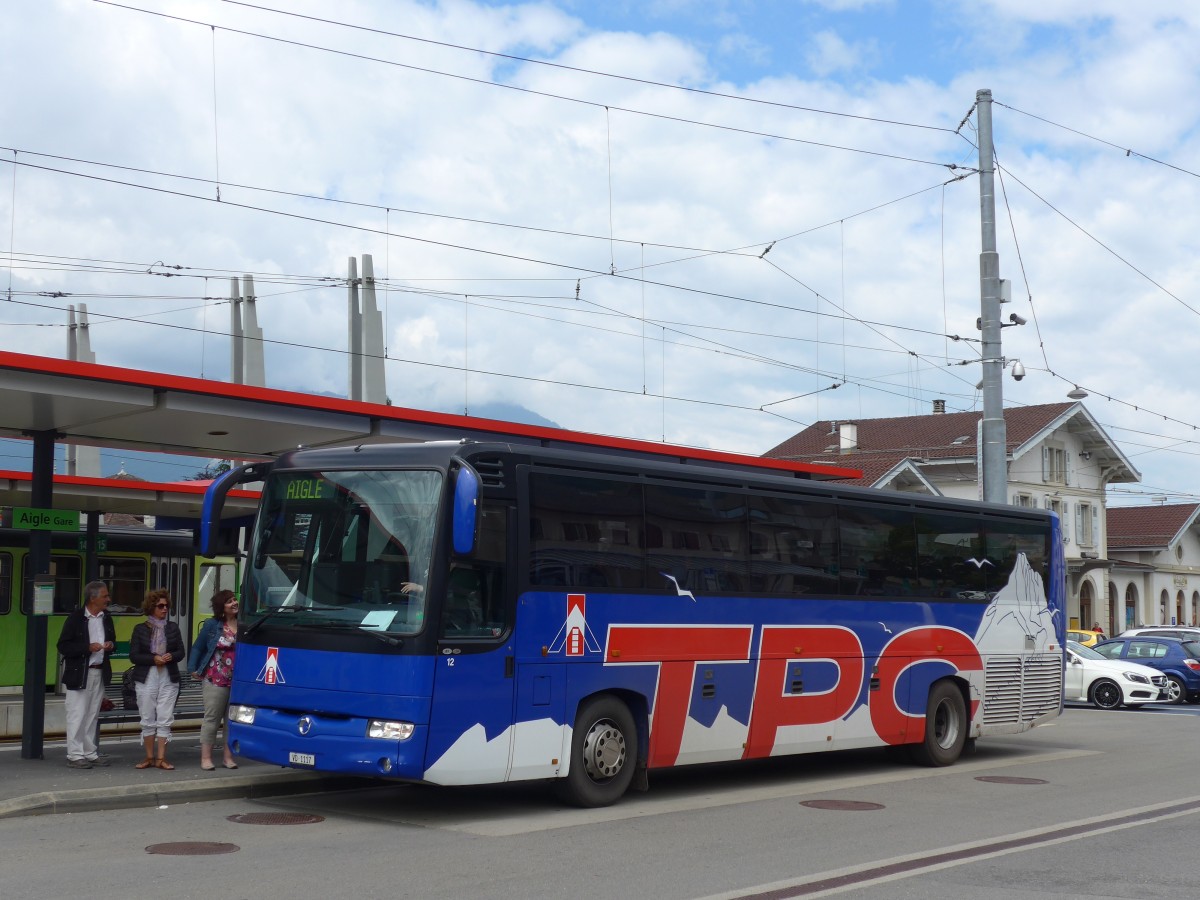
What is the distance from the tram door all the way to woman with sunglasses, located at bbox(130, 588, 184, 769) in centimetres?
1395

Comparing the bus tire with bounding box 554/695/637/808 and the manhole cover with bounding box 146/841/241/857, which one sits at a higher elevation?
the bus tire with bounding box 554/695/637/808

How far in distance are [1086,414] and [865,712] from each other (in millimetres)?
49993

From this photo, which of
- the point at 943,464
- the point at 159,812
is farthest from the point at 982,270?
the point at 943,464

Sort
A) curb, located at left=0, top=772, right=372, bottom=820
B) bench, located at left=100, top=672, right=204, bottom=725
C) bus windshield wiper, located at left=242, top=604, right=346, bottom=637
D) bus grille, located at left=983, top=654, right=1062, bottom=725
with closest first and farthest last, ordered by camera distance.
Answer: curb, located at left=0, top=772, right=372, bottom=820 → bus windshield wiper, located at left=242, top=604, right=346, bottom=637 → bench, located at left=100, top=672, right=204, bottom=725 → bus grille, located at left=983, top=654, right=1062, bottom=725

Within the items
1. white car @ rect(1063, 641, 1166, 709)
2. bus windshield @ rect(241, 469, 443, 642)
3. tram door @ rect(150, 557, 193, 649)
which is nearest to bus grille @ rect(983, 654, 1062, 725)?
bus windshield @ rect(241, 469, 443, 642)

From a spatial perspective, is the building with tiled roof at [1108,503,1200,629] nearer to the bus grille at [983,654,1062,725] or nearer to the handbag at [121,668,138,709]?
the bus grille at [983,654,1062,725]

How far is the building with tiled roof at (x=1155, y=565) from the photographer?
68875mm

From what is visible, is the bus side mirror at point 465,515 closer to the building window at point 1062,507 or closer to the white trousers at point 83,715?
the white trousers at point 83,715

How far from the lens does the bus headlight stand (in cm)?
1105

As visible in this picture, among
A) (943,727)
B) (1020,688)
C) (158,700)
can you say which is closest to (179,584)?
(158,700)

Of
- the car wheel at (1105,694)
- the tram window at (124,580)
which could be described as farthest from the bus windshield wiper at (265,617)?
the car wheel at (1105,694)

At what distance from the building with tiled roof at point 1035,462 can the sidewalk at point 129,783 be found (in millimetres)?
45490

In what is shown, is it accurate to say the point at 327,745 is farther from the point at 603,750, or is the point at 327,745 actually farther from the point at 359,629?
the point at 603,750

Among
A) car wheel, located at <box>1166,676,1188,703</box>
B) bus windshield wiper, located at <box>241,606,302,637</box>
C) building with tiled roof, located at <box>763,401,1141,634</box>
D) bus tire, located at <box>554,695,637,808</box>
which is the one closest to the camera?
bus windshield wiper, located at <box>241,606,302,637</box>
